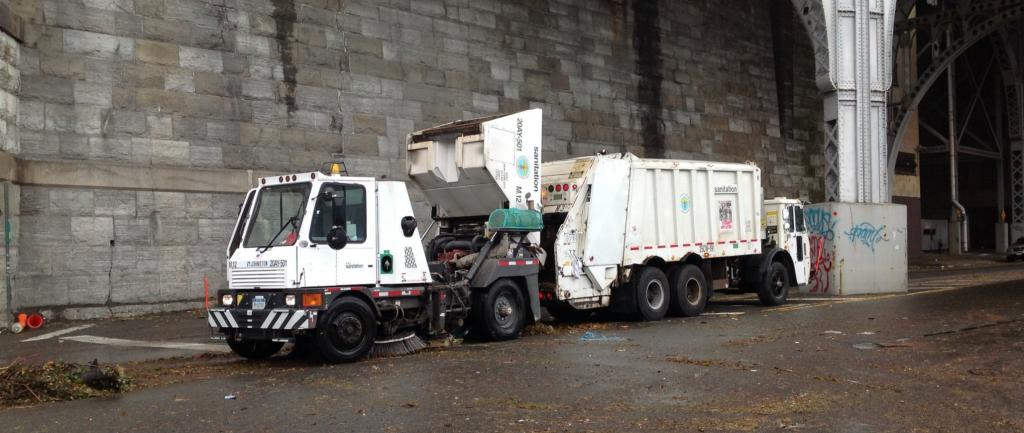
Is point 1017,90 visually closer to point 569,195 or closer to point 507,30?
point 507,30

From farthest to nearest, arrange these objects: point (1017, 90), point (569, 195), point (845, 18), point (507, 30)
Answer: point (1017, 90), point (507, 30), point (845, 18), point (569, 195)

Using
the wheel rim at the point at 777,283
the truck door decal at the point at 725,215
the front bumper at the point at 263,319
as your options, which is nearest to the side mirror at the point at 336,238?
the front bumper at the point at 263,319

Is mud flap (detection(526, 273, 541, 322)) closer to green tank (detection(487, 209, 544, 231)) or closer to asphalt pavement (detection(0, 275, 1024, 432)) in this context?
→ asphalt pavement (detection(0, 275, 1024, 432))

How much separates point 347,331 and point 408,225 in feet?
5.10

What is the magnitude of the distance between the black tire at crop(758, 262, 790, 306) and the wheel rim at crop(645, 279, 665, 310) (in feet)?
10.2

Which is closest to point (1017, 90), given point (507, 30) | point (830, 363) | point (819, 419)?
point (507, 30)

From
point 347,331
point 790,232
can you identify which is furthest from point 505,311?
point 790,232

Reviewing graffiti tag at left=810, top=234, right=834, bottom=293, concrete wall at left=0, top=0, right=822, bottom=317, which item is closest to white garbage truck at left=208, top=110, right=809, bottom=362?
graffiti tag at left=810, top=234, right=834, bottom=293

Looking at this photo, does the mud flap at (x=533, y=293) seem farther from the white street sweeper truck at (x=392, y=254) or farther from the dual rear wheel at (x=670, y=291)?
the dual rear wheel at (x=670, y=291)

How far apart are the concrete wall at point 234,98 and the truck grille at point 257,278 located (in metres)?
4.73

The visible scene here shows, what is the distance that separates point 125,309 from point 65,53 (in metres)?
4.54

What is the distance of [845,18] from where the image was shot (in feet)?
69.6

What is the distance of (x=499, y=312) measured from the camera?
12.9 meters

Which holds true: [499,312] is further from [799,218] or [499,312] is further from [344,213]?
[799,218]
